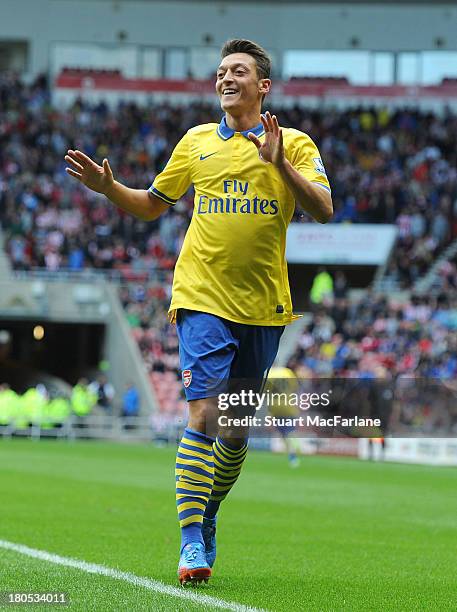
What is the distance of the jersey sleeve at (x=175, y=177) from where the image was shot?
21.8 ft

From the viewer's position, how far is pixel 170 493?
14.5 metres

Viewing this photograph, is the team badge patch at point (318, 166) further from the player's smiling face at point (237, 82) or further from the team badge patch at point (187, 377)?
the team badge patch at point (187, 377)

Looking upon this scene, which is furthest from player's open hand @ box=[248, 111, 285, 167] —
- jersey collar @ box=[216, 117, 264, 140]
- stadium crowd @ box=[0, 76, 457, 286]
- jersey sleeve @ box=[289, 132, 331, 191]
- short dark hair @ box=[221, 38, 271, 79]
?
stadium crowd @ box=[0, 76, 457, 286]

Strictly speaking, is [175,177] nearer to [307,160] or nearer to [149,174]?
[307,160]

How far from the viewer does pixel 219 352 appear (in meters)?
6.21

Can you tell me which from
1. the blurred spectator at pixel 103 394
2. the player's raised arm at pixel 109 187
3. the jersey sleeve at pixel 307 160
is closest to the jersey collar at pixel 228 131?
the jersey sleeve at pixel 307 160

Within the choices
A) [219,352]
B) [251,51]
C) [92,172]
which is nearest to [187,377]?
[219,352]

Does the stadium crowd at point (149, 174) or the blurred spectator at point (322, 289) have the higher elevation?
the stadium crowd at point (149, 174)

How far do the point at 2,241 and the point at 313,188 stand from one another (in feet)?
108

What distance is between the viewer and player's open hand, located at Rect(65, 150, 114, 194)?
21.2ft

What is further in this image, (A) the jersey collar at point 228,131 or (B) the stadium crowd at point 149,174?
(B) the stadium crowd at point 149,174

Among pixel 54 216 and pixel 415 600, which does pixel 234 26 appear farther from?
pixel 415 600

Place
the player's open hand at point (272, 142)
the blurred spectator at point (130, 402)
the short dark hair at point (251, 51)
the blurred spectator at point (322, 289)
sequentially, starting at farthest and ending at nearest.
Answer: the blurred spectator at point (322, 289) → the blurred spectator at point (130, 402) → the short dark hair at point (251, 51) → the player's open hand at point (272, 142)

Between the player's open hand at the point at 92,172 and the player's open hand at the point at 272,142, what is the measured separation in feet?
3.09
